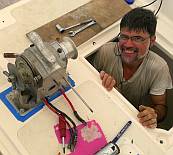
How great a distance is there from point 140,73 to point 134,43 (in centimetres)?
19

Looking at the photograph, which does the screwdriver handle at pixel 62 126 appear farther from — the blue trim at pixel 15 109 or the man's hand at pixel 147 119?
the man's hand at pixel 147 119

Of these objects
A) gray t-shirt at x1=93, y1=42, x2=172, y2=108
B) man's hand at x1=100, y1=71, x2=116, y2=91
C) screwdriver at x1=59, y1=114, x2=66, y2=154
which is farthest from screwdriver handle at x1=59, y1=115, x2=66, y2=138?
gray t-shirt at x1=93, y1=42, x2=172, y2=108

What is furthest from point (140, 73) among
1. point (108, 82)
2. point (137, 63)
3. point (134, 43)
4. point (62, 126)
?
point (62, 126)

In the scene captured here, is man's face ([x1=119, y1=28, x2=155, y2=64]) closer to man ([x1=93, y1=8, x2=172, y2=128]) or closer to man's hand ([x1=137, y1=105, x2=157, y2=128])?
man ([x1=93, y1=8, x2=172, y2=128])

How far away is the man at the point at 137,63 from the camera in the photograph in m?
1.46

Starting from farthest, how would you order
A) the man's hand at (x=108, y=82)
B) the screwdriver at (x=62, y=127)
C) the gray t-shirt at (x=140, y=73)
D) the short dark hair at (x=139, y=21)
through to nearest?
the gray t-shirt at (x=140, y=73) < the short dark hair at (x=139, y=21) < the man's hand at (x=108, y=82) < the screwdriver at (x=62, y=127)

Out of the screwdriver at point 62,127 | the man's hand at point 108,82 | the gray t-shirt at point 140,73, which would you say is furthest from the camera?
the gray t-shirt at point 140,73

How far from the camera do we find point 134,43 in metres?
1.48

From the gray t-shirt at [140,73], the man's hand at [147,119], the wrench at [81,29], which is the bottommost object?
the man's hand at [147,119]

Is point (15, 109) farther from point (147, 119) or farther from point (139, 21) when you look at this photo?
point (139, 21)

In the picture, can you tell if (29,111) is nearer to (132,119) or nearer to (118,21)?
(132,119)

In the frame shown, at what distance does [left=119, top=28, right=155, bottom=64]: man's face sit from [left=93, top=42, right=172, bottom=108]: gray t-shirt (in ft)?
0.30

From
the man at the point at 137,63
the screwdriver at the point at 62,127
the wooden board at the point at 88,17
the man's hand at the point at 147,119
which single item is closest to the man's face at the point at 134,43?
the man at the point at 137,63

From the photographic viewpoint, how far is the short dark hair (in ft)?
4.75
